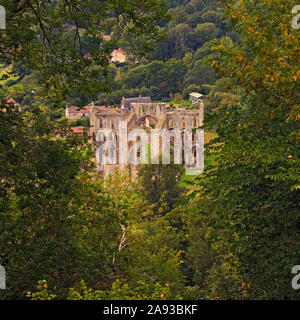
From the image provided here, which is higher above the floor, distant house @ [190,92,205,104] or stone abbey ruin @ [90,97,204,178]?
distant house @ [190,92,205,104]

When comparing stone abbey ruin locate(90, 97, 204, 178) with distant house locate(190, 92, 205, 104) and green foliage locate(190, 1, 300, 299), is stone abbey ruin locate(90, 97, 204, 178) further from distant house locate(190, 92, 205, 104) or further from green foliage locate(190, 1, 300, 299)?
green foliage locate(190, 1, 300, 299)

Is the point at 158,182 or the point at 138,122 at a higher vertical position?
the point at 138,122

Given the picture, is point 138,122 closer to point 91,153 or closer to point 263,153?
point 91,153

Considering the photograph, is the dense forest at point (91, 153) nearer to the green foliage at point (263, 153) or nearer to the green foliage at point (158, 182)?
the green foliage at point (263, 153)

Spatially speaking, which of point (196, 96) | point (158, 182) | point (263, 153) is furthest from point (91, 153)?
point (196, 96)

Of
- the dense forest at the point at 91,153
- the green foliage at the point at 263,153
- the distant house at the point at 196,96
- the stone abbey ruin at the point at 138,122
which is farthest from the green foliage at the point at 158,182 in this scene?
the distant house at the point at 196,96

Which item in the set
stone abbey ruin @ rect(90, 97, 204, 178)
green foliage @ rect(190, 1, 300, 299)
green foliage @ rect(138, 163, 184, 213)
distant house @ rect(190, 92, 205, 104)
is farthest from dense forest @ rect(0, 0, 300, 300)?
distant house @ rect(190, 92, 205, 104)

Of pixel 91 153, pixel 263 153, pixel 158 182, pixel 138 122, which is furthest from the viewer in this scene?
pixel 138 122

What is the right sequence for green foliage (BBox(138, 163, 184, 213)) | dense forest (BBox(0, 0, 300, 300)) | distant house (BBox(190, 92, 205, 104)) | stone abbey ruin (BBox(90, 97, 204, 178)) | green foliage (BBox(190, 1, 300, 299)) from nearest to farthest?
dense forest (BBox(0, 0, 300, 300)), green foliage (BBox(190, 1, 300, 299)), green foliage (BBox(138, 163, 184, 213)), stone abbey ruin (BBox(90, 97, 204, 178)), distant house (BBox(190, 92, 205, 104))

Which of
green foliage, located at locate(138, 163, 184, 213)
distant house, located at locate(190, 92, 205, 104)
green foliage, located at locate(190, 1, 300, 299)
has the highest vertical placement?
distant house, located at locate(190, 92, 205, 104)

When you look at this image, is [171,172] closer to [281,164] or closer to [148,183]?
[148,183]

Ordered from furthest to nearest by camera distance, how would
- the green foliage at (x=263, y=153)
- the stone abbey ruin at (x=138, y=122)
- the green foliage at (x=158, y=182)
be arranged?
the stone abbey ruin at (x=138, y=122)
the green foliage at (x=158, y=182)
the green foliage at (x=263, y=153)

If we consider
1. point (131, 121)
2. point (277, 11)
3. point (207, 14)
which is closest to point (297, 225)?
point (277, 11)
